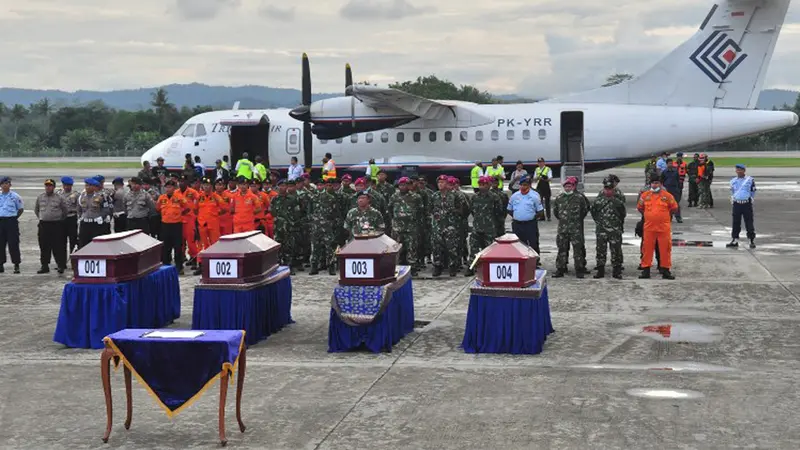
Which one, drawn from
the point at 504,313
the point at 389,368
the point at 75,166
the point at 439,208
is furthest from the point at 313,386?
the point at 75,166

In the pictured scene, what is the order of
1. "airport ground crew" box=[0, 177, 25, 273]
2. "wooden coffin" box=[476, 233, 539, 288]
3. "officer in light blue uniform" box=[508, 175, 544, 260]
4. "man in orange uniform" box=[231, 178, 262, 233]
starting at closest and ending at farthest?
"wooden coffin" box=[476, 233, 539, 288]
"officer in light blue uniform" box=[508, 175, 544, 260]
"man in orange uniform" box=[231, 178, 262, 233]
"airport ground crew" box=[0, 177, 25, 273]

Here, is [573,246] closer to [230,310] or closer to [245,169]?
[230,310]

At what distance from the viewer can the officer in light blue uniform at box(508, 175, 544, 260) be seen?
15.5 m

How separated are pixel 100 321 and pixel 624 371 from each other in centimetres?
606

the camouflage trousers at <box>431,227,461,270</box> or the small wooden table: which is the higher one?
the camouflage trousers at <box>431,227,461,270</box>

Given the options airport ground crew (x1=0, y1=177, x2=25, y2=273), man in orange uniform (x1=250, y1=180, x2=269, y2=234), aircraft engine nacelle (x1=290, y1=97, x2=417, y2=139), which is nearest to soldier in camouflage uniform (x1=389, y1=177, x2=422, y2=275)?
Result: man in orange uniform (x1=250, y1=180, x2=269, y2=234)

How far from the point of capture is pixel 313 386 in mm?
9070

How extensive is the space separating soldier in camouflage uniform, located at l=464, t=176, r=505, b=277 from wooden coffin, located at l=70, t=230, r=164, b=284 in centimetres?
612

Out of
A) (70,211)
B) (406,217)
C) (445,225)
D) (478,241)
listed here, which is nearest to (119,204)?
(70,211)

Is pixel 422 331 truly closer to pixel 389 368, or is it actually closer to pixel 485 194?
pixel 389 368

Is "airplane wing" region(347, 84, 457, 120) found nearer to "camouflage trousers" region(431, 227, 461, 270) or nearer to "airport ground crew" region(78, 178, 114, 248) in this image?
"camouflage trousers" region(431, 227, 461, 270)

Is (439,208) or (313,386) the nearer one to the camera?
(313,386)

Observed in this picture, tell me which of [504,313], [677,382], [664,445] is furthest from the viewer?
[504,313]

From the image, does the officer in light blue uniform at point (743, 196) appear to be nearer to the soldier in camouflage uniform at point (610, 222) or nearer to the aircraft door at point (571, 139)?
the soldier in camouflage uniform at point (610, 222)
